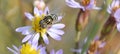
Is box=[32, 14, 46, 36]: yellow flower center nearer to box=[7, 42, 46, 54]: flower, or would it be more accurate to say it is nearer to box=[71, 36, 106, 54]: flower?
box=[7, 42, 46, 54]: flower

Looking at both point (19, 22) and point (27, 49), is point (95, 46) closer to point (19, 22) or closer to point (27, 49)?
point (27, 49)

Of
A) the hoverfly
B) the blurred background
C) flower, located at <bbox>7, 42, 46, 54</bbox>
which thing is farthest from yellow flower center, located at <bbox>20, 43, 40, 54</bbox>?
the blurred background

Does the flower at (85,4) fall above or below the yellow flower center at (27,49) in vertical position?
above

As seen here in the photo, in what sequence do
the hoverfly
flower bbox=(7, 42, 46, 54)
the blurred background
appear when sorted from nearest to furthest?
flower bbox=(7, 42, 46, 54)
the hoverfly
the blurred background

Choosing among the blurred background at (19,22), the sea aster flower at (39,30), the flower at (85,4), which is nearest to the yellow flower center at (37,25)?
the sea aster flower at (39,30)

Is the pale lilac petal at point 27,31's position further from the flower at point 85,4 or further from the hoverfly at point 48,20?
the flower at point 85,4

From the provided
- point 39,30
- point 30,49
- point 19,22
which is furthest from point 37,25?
point 19,22

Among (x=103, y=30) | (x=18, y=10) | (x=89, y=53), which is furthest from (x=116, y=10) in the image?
(x=18, y=10)

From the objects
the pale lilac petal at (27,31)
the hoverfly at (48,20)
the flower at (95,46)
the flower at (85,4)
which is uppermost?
the flower at (85,4)
